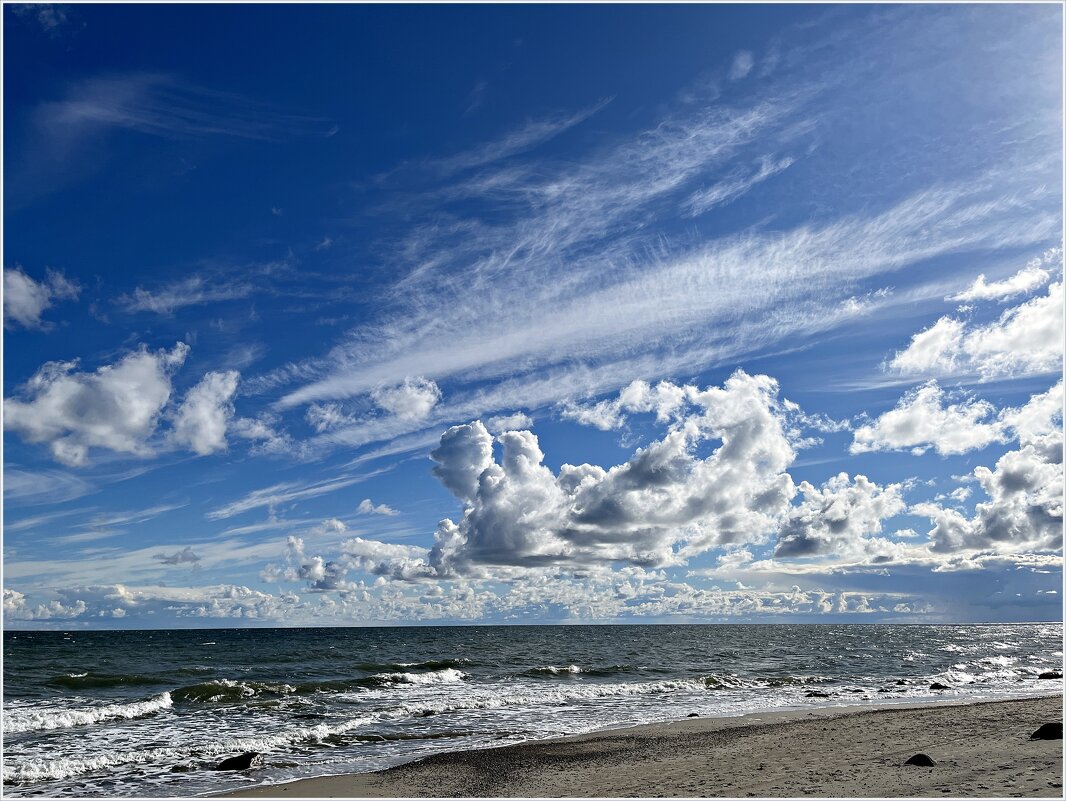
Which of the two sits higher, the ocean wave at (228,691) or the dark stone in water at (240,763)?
the dark stone in water at (240,763)

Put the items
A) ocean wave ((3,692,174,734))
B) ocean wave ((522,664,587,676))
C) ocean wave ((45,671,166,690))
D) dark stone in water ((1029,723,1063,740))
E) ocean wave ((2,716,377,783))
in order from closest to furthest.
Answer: dark stone in water ((1029,723,1063,740)) < ocean wave ((2,716,377,783)) < ocean wave ((3,692,174,734)) < ocean wave ((45,671,166,690)) < ocean wave ((522,664,587,676))

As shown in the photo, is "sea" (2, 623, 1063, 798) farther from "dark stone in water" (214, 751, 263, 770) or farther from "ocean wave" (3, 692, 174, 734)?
"dark stone in water" (214, 751, 263, 770)

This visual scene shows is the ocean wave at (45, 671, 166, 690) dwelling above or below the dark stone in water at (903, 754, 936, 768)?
below

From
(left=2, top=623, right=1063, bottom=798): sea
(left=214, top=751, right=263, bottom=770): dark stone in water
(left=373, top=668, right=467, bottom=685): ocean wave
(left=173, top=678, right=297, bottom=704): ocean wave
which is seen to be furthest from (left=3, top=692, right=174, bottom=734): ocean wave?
(left=373, top=668, right=467, bottom=685): ocean wave

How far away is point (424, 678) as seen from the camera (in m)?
47.3

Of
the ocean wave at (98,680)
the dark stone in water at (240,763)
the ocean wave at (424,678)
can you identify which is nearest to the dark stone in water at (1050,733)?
the dark stone in water at (240,763)

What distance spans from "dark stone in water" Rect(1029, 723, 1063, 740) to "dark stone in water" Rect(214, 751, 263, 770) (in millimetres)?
21474

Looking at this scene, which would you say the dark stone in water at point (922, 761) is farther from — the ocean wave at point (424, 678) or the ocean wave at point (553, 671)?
the ocean wave at point (553, 671)

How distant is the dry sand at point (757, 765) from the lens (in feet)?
48.0

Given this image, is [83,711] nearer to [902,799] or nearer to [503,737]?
[503,737]

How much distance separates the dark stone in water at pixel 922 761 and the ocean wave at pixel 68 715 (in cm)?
2920

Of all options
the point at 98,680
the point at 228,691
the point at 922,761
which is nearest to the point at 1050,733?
the point at 922,761

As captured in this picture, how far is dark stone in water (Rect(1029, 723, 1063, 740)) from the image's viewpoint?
18.1m

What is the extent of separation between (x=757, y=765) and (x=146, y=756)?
18.0 meters
